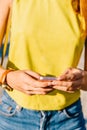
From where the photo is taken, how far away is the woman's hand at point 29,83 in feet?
6.37

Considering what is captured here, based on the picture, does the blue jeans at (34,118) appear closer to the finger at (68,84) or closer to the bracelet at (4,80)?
the bracelet at (4,80)

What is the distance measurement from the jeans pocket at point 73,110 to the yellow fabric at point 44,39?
0.06m

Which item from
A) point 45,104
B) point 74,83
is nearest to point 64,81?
point 74,83

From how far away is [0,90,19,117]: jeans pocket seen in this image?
216 cm

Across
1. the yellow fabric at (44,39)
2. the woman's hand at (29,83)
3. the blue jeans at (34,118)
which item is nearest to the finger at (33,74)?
the woman's hand at (29,83)

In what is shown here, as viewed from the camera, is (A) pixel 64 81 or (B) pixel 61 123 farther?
(B) pixel 61 123

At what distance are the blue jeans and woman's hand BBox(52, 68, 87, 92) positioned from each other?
181 millimetres

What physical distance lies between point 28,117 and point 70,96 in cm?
22

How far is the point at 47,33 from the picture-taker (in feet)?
6.94

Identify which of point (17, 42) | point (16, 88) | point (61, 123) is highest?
point (17, 42)

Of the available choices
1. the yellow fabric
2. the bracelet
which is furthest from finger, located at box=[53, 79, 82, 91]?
the bracelet

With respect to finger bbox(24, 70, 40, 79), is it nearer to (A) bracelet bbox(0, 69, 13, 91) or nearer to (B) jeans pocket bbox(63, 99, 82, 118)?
(A) bracelet bbox(0, 69, 13, 91)

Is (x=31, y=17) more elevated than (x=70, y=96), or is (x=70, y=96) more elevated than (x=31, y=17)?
(x=31, y=17)

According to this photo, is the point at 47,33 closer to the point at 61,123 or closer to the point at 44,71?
the point at 44,71
